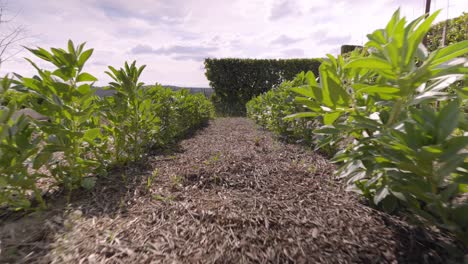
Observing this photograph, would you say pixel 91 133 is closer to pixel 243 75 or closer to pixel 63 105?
pixel 63 105

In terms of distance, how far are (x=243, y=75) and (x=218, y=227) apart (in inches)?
578

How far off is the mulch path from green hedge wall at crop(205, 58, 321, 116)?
43.7 ft

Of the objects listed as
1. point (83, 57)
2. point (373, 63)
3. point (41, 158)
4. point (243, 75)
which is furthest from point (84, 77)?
point (243, 75)

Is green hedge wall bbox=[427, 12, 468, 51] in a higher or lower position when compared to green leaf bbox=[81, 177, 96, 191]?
higher

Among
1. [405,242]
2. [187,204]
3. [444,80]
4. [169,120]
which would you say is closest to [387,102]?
[444,80]

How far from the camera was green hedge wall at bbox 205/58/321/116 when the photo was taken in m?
15.4

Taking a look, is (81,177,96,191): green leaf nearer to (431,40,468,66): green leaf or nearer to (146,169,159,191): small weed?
(146,169,159,191): small weed

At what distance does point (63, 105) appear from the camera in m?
1.61

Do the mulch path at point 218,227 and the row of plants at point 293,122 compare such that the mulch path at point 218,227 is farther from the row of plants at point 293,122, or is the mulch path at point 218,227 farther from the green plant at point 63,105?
the row of plants at point 293,122

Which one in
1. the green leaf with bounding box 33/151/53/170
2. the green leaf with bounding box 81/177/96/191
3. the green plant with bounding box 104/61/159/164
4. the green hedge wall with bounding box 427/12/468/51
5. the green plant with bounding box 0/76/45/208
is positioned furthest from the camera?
the green hedge wall with bounding box 427/12/468/51

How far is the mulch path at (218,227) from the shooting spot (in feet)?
3.92

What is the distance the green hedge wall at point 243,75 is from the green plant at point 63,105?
44.0 feet

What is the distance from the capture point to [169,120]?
13.8 feet

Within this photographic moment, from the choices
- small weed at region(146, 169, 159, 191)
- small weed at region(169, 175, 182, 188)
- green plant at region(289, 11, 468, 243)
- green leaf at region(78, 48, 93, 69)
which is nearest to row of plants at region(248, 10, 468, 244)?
green plant at region(289, 11, 468, 243)
